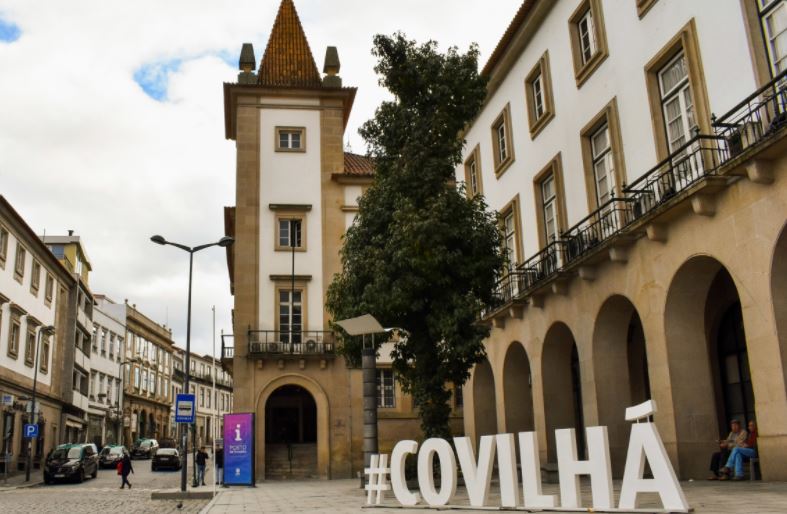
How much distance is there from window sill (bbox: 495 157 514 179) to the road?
1369cm

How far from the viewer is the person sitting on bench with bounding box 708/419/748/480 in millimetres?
14672

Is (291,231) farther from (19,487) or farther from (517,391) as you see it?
(19,487)

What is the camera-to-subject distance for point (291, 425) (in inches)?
1385

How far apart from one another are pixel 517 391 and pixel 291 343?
37.9ft

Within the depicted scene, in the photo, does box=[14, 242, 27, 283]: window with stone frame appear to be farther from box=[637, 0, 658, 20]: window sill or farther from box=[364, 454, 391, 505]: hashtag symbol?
box=[637, 0, 658, 20]: window sill

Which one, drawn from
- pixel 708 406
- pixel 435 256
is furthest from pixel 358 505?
Answer: pixel 708 406

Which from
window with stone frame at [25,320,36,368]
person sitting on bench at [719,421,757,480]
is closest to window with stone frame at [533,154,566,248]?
person sitting on bench at [719,421,757,480]

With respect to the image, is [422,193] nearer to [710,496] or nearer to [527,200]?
[527,200]

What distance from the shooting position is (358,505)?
15172 millimetres

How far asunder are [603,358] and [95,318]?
55.5 metres

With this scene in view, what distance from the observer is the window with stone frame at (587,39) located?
63.7 ft

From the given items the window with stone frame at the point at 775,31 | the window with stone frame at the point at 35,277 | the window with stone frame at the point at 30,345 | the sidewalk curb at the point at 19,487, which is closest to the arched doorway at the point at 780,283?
the window with stone frame at the point at 775,31

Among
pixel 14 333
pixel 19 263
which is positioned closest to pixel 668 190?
pixel 14 333

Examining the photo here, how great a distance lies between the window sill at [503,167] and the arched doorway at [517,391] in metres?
5.79
